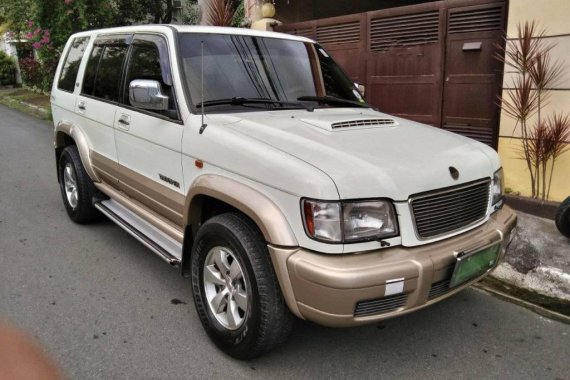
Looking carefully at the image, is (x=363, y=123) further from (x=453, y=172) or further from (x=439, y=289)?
(x=439, y=289)

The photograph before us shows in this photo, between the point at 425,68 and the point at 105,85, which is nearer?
the point at 105,85

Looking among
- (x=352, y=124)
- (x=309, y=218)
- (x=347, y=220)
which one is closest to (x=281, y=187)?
→ (x=309, y=218)

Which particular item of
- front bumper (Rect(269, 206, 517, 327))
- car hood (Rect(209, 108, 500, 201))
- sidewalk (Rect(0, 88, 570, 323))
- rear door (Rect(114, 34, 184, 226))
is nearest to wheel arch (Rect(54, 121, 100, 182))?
rear door (Rect(114, 34, 184, 226))

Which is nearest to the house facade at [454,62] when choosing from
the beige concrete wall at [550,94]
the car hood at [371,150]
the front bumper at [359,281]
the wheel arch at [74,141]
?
the beige concrete wall at [550,94]

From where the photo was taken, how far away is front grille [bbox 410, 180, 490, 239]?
8.88 ft

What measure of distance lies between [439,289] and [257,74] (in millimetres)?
1912

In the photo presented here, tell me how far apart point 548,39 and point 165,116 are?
387cm

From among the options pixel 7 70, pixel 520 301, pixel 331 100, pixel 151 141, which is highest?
pixel 7 70

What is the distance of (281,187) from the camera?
2623mm

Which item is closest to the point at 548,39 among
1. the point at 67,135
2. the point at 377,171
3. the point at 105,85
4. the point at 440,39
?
the point at 440,39

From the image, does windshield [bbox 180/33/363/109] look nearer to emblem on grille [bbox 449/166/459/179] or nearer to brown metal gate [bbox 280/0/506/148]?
emblem on grille [bbox 449/166/459/179]

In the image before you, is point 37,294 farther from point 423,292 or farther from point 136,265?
point 423,292

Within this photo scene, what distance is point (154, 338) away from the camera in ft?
10.7

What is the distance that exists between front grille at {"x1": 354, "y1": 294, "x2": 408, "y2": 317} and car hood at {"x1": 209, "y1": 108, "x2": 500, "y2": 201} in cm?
50
